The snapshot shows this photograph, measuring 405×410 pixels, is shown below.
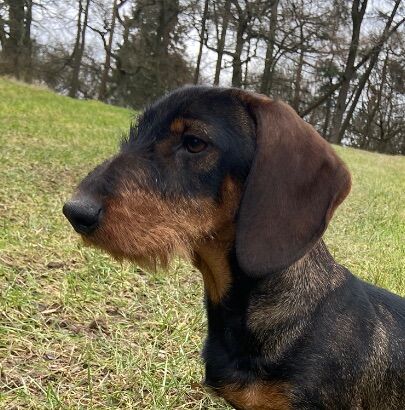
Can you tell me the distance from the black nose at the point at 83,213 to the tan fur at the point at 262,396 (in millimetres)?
1107

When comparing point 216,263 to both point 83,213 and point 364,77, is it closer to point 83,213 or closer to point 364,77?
point 83,213

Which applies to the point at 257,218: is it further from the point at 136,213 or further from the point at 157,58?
the point at 157,58

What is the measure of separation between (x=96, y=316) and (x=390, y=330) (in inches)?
90.9

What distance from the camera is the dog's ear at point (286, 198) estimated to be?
98.0 inches

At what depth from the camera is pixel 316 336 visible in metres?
2.67

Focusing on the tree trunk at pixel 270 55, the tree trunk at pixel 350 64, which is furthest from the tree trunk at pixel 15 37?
the tree trunk at pixel 350 64

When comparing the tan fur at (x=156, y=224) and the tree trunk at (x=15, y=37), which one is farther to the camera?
the tree trunk at (x=15, y=37)

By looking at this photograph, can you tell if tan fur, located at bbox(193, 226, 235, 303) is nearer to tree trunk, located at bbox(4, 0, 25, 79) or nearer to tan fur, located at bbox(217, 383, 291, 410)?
tan fur, located at bbox(217, 383, 291, 410)

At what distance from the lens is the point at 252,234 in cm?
254

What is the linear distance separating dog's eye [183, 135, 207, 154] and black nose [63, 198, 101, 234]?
0.53 meters

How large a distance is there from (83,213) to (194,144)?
64 centimetres

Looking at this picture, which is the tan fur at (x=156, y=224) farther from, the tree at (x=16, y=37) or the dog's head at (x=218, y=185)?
the tree at (x=16, y=37)

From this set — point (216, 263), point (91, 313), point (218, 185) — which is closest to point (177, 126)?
point (218, 185)

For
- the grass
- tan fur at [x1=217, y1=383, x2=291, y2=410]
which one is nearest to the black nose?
the grass
